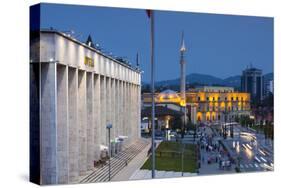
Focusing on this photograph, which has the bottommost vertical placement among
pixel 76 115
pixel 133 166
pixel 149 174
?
pixel 149 174

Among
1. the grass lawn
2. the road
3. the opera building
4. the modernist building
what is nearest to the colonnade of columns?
the modernist building

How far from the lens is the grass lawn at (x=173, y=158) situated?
12703 mm

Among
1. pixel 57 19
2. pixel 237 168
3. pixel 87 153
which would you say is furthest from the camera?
pixel 237 168

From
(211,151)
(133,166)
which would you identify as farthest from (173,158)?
(211,151)

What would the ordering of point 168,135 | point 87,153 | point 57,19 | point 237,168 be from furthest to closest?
point 237,168
point 168,135
point 87,153
point 57,19

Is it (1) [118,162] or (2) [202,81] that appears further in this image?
(2) [202,81]

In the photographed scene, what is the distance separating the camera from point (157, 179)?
498 inches

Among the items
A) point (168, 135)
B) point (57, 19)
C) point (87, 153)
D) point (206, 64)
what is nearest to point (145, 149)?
point (168, 135)

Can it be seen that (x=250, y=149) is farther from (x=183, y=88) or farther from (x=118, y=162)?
(x=118, y=162)

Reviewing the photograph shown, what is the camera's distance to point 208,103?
13508mm

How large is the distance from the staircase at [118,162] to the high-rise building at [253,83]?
2562 mm

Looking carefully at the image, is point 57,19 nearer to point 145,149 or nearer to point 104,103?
point 104,103

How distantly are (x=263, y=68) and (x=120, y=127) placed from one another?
3.60 m

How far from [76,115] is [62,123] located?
403 millimetres
